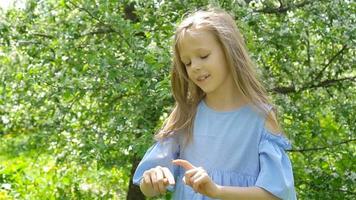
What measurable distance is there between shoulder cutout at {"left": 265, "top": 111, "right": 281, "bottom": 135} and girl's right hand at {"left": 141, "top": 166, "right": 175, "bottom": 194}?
0.98 feet

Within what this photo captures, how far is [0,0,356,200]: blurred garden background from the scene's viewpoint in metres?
2.98

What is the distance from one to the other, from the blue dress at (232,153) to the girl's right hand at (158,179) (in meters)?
0.15

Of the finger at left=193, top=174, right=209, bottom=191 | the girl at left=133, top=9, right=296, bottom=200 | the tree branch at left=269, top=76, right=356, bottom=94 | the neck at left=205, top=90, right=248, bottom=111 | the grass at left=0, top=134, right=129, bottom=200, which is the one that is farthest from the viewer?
the grass at left=0, top=134, right=129, bottom=200

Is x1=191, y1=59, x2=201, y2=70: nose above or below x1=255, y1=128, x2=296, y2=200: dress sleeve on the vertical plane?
above

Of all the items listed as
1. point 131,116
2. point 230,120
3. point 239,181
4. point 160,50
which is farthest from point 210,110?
point 131,116

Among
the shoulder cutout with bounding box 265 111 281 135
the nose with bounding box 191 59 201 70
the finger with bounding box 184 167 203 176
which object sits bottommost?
the finger with bounding box 184 167 203 176

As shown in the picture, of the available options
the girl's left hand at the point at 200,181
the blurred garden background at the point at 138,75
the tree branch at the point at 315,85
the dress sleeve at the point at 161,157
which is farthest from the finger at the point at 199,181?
the tree branch at the point at 315,85

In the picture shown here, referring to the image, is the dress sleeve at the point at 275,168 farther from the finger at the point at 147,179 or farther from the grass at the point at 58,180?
the grass at the point at 58,180

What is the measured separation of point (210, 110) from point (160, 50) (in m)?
0.79

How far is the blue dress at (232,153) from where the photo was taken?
1780mm

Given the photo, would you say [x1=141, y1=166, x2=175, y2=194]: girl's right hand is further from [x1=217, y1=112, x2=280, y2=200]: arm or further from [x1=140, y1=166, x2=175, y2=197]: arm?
[x1=217, y1=112, x2=280, y2=200]: arm

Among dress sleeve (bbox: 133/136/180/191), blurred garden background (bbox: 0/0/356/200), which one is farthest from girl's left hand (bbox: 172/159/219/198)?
blurred garden background (bbox: 0/0/356/200)

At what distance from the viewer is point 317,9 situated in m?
3.33

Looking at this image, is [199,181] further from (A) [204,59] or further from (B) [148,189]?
(A) [204,59]
